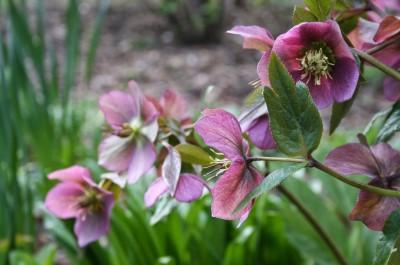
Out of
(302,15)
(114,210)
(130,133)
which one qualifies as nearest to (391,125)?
(302,15)

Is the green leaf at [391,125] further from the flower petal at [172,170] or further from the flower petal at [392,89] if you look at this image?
the flower petal at [172,170]

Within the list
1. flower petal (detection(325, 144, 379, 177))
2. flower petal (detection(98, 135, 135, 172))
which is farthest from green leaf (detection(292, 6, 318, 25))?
flower petal (detection(98, 135, 135, 172))

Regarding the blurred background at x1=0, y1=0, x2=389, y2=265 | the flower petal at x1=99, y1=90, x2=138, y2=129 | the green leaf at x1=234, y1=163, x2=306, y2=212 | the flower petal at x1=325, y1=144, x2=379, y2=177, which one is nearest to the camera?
the green leaf at x1=234, y1=163, x2=306, y2=212

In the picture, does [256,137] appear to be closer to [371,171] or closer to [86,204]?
[371,171]

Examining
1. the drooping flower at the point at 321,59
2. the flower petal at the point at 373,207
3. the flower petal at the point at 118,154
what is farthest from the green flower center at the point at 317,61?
the flower petal at the point at 118,154

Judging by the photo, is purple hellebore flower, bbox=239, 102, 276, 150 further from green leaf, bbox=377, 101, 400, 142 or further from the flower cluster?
green leaf, bbox=377, 101, 400, 142

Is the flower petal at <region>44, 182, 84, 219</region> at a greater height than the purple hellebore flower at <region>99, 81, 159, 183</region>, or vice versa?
the purple hellebore flower at <region>99, 81, 159, 183</region>
